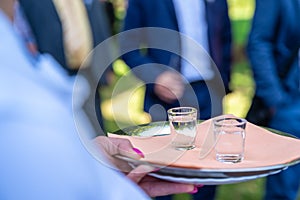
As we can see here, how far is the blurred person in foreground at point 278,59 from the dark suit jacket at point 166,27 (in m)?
0.09

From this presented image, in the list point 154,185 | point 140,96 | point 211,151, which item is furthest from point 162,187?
point 140,96

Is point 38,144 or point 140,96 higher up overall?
Answer: point 38,144

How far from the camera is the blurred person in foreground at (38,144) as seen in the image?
15.3 inches

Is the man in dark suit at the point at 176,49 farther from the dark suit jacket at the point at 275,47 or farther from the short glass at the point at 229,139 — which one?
the short glass at the point at 229,139

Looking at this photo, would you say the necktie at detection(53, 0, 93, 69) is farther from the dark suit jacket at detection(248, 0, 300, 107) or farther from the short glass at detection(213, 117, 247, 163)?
the short glass at detection(213, 117, 247, 163)

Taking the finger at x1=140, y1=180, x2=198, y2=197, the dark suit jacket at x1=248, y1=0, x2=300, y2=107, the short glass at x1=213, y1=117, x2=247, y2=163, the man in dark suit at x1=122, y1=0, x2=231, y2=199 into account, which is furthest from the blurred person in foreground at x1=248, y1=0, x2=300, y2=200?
the finger at x1=140, y1=180, x2=198, y2=197

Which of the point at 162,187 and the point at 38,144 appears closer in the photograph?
the point at 38,144

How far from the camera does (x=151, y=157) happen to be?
0.94 meters

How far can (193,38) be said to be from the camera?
187 centimetres

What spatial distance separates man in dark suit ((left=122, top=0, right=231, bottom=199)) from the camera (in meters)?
1.83

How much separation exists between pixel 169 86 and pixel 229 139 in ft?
2.54

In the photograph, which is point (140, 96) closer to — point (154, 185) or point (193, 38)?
point (193, 38)

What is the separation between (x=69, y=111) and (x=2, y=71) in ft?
0.20

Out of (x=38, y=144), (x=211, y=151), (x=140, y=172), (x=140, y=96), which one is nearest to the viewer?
(x=38, y=144)
